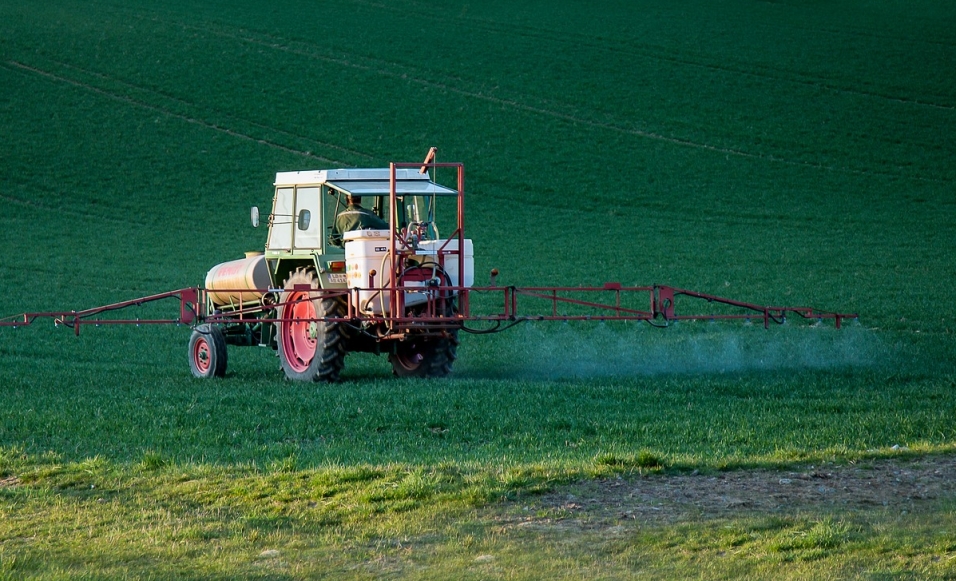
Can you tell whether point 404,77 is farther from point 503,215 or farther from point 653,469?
point 653,469

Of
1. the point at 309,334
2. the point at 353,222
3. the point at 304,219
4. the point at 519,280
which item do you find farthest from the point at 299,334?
the point at 519,280

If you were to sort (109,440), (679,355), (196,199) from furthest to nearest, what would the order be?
1. (196,199)
2. (679,355)
3. (109,440)

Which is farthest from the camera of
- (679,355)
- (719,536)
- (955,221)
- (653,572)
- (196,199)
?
(196,199)

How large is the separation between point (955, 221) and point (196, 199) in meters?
24.5

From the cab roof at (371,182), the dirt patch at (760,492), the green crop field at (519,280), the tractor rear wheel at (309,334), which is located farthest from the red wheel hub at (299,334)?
the dirt patch at (760,492)

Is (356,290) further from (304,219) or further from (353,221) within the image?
(304,219)

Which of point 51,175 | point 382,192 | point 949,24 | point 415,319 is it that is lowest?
point 415,319

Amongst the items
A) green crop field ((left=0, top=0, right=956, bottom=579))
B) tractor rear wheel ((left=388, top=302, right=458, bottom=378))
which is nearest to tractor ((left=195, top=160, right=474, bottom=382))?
tractor rear wheel ((left=388, top=302, right=458, bottom=378))

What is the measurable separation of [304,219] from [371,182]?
1.09m

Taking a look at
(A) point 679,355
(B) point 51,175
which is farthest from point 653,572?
(B) point 51,175

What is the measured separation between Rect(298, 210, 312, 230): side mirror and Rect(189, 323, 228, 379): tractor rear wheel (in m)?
2.21

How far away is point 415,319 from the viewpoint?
51.3ft

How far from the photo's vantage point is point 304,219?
17.7 meters

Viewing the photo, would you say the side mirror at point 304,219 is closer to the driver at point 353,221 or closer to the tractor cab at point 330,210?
the tractor cab at point 330,210
